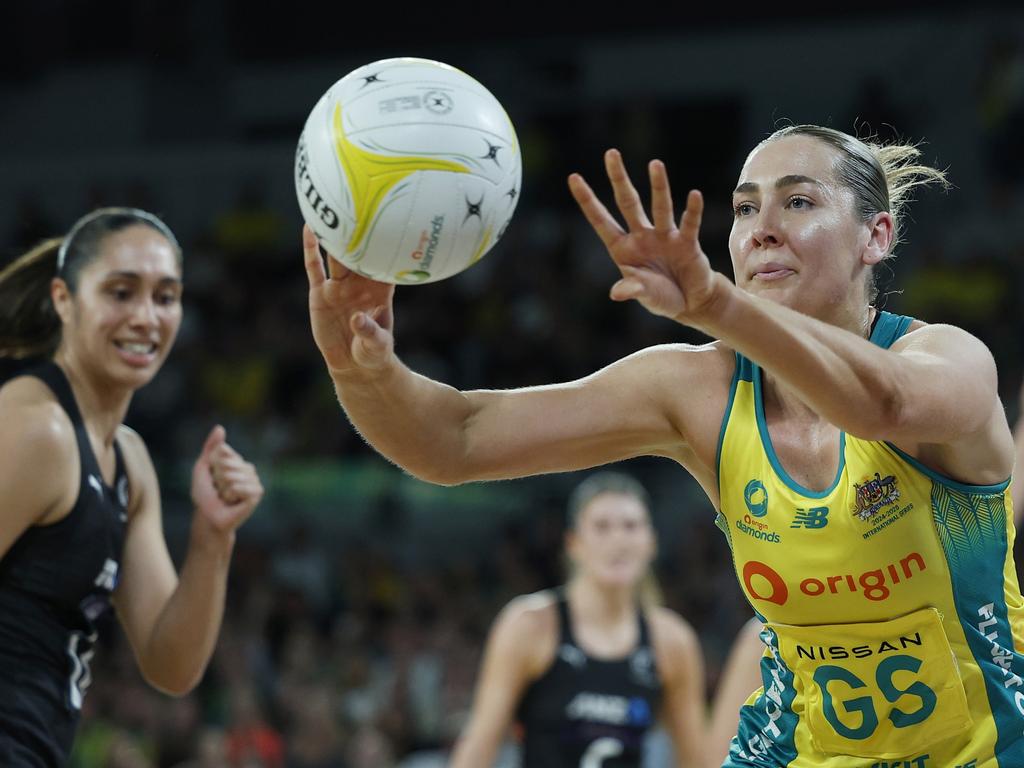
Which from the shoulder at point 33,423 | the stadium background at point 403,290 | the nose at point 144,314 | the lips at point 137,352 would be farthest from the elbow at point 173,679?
the stadium background at point 403,290

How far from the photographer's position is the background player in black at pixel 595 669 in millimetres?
5582

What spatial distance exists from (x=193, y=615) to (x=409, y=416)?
55.3 inches

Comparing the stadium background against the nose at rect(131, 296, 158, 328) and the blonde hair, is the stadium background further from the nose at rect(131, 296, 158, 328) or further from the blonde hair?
the blonde hair

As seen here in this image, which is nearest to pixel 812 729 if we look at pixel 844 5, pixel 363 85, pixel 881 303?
pixel 881 303

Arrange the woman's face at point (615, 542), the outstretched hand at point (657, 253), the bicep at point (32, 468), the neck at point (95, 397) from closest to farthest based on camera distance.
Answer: the outstretched hand at point (657, 253)
the bicep at point (32, 468)
the neck at point (95, 397)
the woman's face at point (615, 542)

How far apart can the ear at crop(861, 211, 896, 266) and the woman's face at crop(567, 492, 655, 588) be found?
10.1ft

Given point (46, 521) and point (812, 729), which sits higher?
point (46, 521)

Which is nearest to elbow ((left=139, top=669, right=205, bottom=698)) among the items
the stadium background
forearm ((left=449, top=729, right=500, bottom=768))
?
forearm ((left=449, top=729, right=500, bottom=768))

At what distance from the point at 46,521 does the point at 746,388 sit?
1821 millimetres

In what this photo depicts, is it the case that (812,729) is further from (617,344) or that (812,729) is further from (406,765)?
(617,344)

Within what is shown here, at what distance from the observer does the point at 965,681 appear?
2762 millimetres

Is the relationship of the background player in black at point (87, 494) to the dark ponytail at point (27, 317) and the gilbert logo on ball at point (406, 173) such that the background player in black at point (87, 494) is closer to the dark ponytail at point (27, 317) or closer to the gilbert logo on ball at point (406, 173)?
the dark ponytail at point (27, 317)

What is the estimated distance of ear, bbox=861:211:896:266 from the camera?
2.98 metres

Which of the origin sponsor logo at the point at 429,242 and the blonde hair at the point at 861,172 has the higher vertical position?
the blonde hair at the point at 861,172
